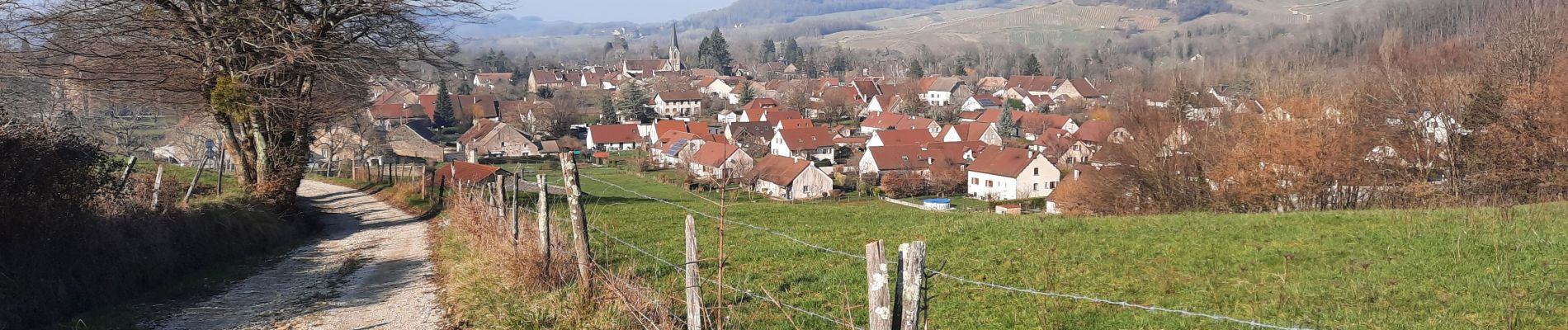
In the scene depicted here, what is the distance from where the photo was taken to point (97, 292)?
29.2 feet

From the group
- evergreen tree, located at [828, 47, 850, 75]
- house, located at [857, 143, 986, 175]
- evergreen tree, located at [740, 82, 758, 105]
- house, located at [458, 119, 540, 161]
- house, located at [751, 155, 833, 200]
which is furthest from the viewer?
evergreen tree, located at [828, 47, 850, 75]

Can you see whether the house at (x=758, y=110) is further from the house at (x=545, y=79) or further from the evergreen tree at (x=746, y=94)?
the house at (x=545, y=79)

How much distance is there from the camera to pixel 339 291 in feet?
32.1

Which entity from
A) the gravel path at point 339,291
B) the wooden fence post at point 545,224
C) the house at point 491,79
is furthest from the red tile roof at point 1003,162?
the house at point 491,79

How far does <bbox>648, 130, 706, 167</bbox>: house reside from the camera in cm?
5575

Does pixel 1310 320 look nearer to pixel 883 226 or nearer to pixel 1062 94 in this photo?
pixel 883 226

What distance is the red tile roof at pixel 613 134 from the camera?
71000 mm

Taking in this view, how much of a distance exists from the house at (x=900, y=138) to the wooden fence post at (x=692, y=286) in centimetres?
5379

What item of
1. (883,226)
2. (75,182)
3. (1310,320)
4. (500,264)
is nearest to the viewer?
(1310,320)

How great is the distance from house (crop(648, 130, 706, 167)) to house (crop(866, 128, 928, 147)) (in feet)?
36.8

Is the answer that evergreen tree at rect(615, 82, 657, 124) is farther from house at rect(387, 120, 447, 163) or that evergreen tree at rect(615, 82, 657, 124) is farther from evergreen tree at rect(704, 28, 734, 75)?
evergreen tree at rect(704, 28, 734, 75)

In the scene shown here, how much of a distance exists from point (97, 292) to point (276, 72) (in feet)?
21.9

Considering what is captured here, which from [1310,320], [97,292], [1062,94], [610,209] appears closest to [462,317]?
[97,292]

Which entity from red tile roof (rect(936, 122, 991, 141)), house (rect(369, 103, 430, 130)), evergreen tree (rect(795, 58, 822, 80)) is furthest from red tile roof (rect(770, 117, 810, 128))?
evergreen tree (rect(795, 58, 822, 80))
